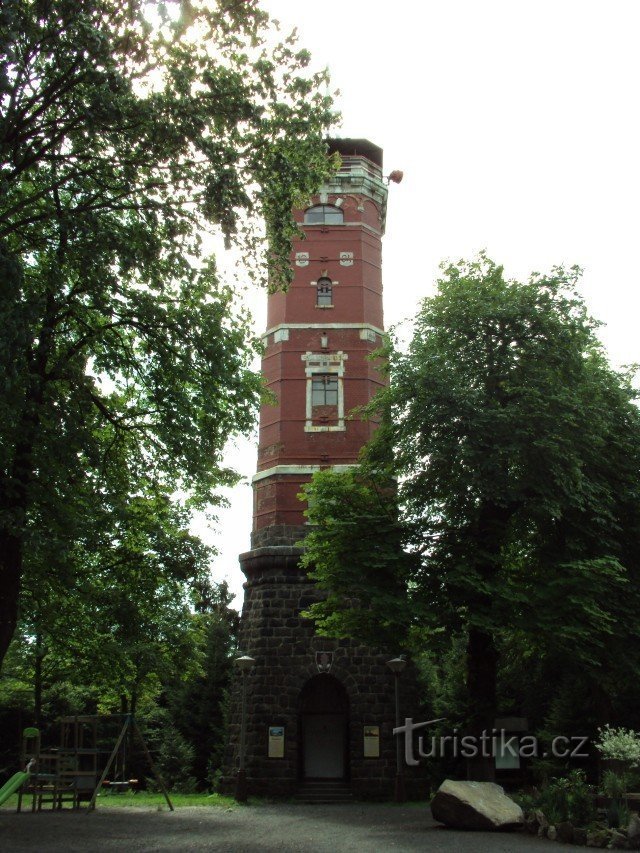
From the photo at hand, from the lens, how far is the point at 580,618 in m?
17.4

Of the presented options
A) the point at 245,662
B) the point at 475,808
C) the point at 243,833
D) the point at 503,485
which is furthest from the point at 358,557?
the point at 243,833

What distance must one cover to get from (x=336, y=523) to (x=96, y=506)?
19.3 feet

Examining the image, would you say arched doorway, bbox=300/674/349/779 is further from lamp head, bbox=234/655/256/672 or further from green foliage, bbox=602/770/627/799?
green foliage, bbox=602/770/627/799

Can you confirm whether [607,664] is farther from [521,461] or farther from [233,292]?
[233,292]

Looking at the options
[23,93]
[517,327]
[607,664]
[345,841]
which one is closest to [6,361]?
[23,93]

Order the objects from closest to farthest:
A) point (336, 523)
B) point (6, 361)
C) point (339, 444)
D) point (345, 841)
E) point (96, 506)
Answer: point (6, 361) → point (345, 841) → point (96, 506) → point (336, 523) → point (339, 444)

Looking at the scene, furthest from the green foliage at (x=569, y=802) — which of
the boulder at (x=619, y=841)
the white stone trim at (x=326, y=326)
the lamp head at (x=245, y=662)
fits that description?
the white stone trim at (x=326, y=326)

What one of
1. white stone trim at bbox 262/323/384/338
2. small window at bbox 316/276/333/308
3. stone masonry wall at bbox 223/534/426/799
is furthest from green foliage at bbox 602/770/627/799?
small window at bbox 316/276/333/308

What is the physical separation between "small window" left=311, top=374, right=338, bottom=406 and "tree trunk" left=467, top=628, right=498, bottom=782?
9.84 meters

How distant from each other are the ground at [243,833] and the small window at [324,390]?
39.2ft

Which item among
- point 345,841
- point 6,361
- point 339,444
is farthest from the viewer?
point 339,444

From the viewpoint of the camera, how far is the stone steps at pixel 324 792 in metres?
22.3

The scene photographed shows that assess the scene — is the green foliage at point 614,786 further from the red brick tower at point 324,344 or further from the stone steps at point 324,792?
the red brick tower at point 324,344

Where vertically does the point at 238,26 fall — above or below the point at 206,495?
above
